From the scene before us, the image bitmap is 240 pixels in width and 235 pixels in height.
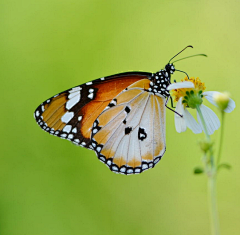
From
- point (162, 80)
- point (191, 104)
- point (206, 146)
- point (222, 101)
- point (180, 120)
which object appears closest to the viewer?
point (206, 146)

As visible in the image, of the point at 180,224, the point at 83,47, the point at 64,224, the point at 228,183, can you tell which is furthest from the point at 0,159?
the point at 228,183

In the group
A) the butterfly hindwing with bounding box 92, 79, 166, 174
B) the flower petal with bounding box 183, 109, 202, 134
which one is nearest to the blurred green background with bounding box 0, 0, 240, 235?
the butterfly hindwing with bounding box 92, 79, 166, 174

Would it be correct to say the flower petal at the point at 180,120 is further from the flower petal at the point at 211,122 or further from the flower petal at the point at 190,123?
the flower petal at the point at 211,122

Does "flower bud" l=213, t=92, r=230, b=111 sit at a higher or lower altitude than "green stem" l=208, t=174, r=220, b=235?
higher

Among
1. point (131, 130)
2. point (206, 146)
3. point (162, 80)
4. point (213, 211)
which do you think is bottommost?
point (213, 211)

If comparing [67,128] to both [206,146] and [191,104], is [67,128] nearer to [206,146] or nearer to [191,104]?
[191,104]

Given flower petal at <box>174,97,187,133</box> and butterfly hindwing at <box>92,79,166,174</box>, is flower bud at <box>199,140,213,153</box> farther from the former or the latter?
butterfly hindwing at <box>92,79,166,174</box>

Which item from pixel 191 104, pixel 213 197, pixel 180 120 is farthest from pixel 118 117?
pixel 213 197
